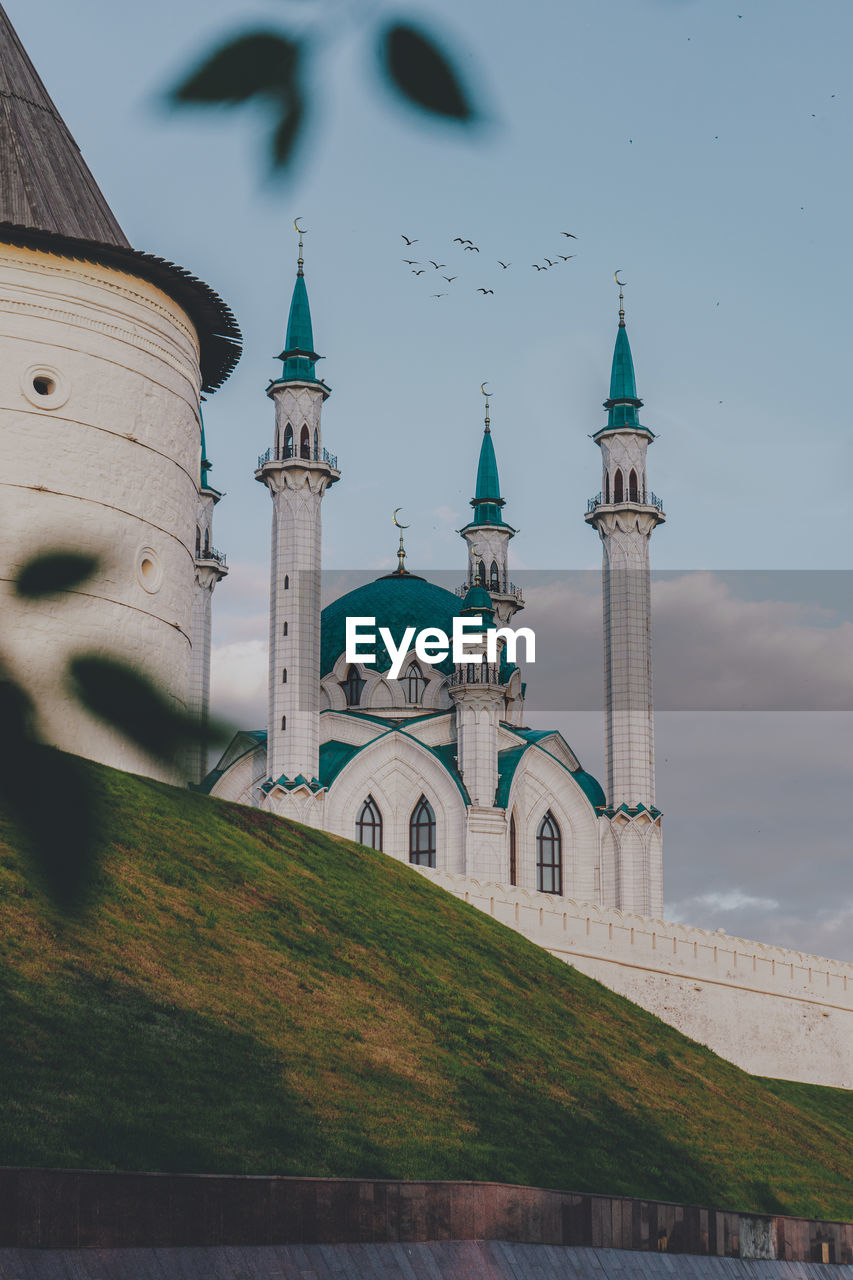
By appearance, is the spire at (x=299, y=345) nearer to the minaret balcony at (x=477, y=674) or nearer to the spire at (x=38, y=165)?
the minaret balcony at (x=477, y=674)

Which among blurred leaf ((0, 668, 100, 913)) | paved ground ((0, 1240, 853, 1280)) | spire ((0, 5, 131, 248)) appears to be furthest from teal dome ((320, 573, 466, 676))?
blurred leaf ((0, 668, 100, 913))

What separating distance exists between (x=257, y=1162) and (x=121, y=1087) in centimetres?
137

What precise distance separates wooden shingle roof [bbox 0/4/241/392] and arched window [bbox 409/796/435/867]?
1993 cm

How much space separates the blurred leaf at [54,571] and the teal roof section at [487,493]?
45.4 metres

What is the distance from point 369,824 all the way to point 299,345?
11.6 meters

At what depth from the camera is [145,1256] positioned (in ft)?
31.9

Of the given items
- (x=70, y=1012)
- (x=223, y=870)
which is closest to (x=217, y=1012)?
(x=70, y=1012)

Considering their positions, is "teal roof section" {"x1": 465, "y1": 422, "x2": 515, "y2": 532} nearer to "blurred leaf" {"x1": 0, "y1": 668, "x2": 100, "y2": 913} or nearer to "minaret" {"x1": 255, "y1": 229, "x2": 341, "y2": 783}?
"minaret" {"x1": 255, "y1": 229, "x2": 341, "y2": 783}

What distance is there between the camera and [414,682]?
42562 millimetres

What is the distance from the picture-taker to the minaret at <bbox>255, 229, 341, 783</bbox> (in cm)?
3584

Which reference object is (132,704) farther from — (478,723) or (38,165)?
(478,723)

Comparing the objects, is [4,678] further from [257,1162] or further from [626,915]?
[626,915]

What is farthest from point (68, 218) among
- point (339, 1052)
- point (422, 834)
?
point (422, 834)

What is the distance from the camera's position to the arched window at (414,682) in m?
42.2
